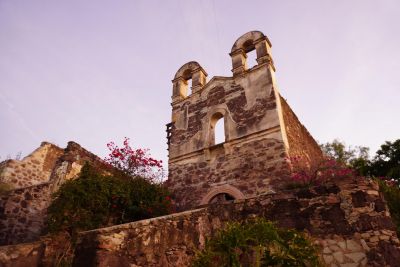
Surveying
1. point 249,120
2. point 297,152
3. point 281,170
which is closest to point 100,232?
point 281,170

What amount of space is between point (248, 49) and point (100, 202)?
A: 752 centimetres

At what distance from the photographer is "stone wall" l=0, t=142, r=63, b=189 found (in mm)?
10969

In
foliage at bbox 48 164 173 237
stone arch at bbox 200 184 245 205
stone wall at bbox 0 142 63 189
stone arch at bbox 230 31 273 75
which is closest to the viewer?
foliage at bbox 48 164 173 237

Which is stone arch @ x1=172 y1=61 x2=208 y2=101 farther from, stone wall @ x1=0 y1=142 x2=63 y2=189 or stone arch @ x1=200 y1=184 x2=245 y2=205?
stone wall @ x1=0 y1=142 x2=63 y2=189

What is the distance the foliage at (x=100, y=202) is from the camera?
5.53m

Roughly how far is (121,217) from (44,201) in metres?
2.62

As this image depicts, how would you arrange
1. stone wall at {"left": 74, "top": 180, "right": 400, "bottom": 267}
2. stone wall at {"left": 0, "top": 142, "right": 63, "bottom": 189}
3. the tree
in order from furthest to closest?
the tree
stone wall at {"left": 0, "top": 142, "right": 63, "bottom": 189}
stone wall at {"left": 74, "top": 180, "right": 400, "bottom": 267}

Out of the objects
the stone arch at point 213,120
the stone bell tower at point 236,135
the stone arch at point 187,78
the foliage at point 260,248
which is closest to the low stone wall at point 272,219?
the foliage at point 260,248

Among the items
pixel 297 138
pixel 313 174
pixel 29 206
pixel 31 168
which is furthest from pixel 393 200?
pixel 31 168

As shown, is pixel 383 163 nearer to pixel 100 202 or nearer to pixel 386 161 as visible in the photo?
pixel 386 161

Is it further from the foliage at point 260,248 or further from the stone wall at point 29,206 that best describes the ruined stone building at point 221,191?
the foliage at point 260,248

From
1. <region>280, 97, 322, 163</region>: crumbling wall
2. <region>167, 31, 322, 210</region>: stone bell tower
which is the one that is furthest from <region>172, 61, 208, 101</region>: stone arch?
<region>280, 97, 322, 163</region>: crumbling wall

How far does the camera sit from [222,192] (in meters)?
8.33

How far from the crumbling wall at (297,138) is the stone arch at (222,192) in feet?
6.09
